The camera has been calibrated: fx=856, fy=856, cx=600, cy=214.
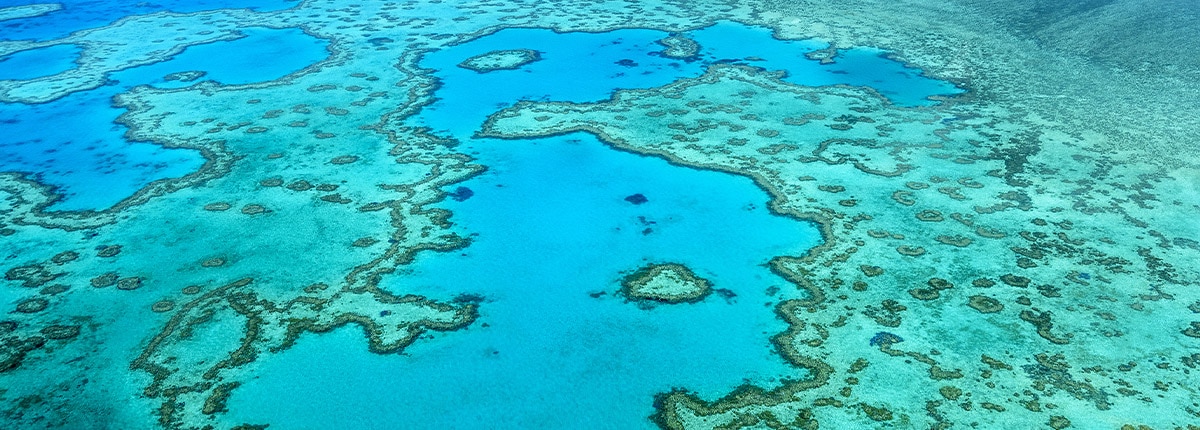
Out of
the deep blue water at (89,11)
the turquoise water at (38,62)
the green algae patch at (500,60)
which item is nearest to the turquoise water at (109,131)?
the turquoise water at (38,62)

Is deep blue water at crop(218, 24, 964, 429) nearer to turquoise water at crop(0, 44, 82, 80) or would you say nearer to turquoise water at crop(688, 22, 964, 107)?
turquoise water at crop(688, 22, 964, 107)

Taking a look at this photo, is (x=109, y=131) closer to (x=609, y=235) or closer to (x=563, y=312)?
(x=609, y=235)

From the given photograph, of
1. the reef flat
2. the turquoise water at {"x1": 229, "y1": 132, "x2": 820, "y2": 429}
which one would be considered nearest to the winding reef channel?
the turquoise water at {"x1": 229, "y1": 132, "x2": 820, "y2": 429}

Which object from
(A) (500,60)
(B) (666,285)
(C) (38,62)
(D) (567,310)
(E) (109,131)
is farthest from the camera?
(C) (38,62)

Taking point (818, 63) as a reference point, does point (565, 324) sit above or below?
below

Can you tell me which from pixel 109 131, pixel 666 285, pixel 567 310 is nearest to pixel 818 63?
pixel 666 285

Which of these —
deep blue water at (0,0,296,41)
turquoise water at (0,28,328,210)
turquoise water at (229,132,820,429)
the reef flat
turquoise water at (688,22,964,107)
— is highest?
turquoise water at (688,22,964,107)

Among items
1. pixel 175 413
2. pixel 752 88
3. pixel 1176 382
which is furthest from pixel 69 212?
pixel 1176 382
